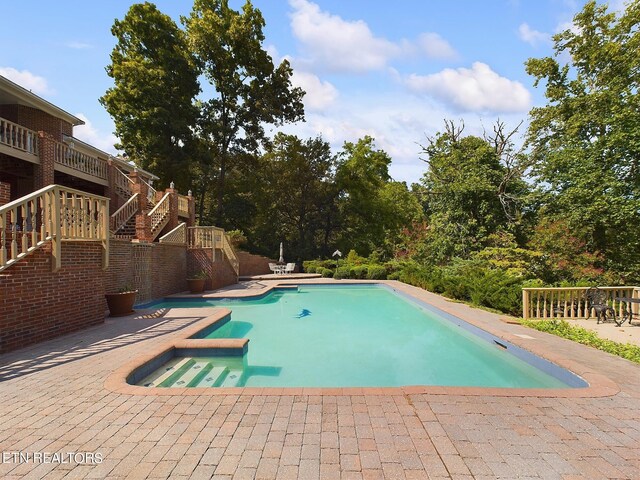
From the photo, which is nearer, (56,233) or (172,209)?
(56,233)

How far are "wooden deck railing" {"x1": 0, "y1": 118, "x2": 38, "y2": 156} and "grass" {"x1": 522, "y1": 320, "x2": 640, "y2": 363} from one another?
1608cm

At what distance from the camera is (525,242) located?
606 inches

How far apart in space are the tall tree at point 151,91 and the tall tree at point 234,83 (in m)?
1.83

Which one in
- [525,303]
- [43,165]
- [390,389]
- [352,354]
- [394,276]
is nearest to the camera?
[390,389]

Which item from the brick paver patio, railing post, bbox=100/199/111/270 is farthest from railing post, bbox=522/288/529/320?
railing post, bbox=100/199/111/270

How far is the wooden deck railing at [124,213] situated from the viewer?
12.9 m

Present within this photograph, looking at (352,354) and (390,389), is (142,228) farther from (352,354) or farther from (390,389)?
(390,389)

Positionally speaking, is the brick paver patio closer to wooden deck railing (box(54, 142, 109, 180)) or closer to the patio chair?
the patio chair

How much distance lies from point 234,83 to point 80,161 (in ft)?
47.6

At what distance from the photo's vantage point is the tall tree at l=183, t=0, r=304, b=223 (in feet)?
77.1

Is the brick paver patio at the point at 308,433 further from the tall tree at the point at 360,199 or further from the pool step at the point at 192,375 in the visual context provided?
the tall tree at the point at 360,199

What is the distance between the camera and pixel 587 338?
668 centimetres

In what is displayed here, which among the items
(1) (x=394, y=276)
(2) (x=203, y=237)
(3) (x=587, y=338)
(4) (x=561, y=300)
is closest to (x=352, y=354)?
(3) (x=587, y=338)

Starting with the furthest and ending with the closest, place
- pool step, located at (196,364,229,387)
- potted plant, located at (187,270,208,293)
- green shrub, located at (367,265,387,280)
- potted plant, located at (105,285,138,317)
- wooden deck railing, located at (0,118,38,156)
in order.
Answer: green shrub, located at (367,265,387,280)
potted plant, located at (187,270,208,293)
wooden deck railing, located at (0,118,38,156)
potted plant, located at (105,285,138,317)
pool step, located at (196,364,229,387)
